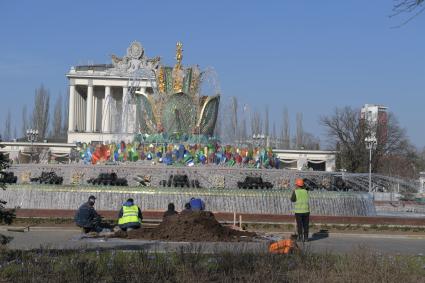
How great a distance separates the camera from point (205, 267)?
9961 mm

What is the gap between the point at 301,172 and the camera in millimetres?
32094

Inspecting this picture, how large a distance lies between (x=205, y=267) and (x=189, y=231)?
6.36 metres

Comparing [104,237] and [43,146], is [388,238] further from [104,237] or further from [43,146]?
[43,146]

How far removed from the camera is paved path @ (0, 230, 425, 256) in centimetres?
1435

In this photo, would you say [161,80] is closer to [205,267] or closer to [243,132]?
[243,132]

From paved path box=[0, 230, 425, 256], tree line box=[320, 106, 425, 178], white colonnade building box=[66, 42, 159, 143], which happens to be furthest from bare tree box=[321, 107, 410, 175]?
paved path box=[0, 230, 425, 256]

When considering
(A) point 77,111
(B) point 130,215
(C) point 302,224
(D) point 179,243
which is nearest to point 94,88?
(A) point 77,111

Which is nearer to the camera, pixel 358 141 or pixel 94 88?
pixel 358 141

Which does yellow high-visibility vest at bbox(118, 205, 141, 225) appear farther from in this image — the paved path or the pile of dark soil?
the paved path

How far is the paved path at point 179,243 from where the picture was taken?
47.1 feet

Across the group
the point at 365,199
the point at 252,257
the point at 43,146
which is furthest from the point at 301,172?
the point at 43,146

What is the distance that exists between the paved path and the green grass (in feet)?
8.94

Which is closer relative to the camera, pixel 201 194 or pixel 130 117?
pixel 201 194

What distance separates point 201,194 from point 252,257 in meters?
15.6
